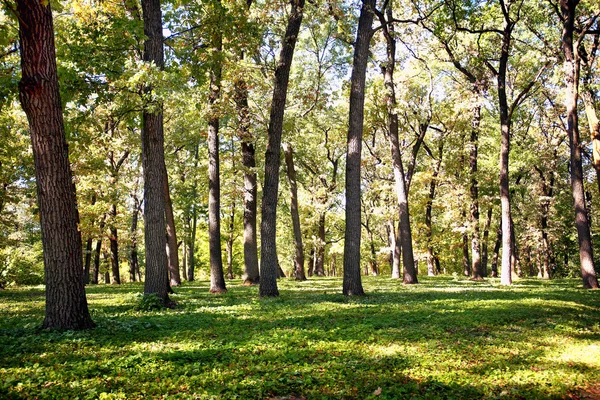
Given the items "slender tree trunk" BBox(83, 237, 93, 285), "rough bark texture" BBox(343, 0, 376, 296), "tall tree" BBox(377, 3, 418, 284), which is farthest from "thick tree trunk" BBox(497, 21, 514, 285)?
"slender tree trunk" BBox(83, 237, 93, 285)

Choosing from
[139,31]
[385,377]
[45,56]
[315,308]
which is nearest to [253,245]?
[315,308]

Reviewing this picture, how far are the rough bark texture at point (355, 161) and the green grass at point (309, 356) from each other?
10.4 ft

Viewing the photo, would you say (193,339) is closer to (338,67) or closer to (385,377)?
(385,377)

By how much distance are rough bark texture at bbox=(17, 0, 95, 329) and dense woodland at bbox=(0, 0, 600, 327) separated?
27 millimetres

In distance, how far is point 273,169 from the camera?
1328 cm

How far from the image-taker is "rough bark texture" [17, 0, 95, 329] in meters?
6.78

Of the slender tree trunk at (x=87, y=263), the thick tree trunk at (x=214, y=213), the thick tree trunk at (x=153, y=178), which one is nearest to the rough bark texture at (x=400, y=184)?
the thick tree trunk at (x=214, y=213)

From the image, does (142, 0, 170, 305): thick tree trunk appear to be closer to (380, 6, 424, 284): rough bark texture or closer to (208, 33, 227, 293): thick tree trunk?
(208, 33, 227, 293): thick tree trunk

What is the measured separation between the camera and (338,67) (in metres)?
22.4

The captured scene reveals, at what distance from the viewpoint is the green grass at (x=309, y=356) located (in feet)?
15.3

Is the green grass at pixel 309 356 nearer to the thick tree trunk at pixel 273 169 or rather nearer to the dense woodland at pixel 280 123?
the dense woodland at pixel 280 123

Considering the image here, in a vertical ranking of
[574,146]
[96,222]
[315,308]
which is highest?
[574,146]

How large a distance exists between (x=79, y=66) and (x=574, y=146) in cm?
1753

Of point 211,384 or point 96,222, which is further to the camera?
point 96,222
